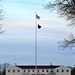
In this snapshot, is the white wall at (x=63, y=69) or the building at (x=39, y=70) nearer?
the building at (x=39, y=70)

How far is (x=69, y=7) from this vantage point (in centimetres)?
2462

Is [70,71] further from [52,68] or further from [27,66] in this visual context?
[27,66]

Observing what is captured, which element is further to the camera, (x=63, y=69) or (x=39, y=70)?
(x=63, y=69)

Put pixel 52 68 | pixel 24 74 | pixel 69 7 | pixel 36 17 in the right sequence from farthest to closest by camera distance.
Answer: pixel 52 68 → pixel 24 74 → pixel 36 17 → pixel 69 7

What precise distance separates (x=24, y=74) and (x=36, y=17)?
277ft

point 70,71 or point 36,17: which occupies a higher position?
point 36,17

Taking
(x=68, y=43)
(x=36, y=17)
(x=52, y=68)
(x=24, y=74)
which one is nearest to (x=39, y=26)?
(x=36, y=17)

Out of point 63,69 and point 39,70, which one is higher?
point 63,69

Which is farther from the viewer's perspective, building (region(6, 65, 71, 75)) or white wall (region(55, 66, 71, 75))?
white wall (region(55, 66, 71, 75))

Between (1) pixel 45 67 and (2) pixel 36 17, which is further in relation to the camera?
(1) pixel 45 67

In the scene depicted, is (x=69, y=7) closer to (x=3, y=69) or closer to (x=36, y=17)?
(x=36, y=17)

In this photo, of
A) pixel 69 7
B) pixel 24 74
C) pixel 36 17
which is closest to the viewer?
pixel 69 7

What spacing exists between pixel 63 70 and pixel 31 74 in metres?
16.6

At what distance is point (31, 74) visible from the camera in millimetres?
137125
